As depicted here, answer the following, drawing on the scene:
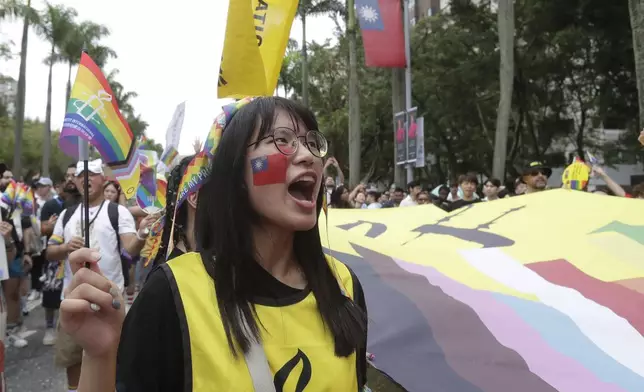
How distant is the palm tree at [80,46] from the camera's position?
32.3 metres

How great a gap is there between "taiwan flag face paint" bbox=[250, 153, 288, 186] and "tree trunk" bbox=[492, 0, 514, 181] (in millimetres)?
14552

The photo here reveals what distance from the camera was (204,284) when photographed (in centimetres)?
141

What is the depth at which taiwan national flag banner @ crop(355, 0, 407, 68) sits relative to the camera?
15.6 m

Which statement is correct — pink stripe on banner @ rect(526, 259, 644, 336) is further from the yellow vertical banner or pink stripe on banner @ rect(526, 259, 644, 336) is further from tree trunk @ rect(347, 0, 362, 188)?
tree trunk @ rect(347, 0, 362, 188)

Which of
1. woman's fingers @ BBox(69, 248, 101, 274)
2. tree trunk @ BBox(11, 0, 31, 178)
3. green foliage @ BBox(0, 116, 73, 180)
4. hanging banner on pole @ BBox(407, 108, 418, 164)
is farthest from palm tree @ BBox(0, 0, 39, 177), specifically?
woman's fingers @ BBox(69, 248, 101, 274)

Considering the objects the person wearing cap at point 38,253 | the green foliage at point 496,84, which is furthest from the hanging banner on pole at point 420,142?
the person wearing cap at point 38,253

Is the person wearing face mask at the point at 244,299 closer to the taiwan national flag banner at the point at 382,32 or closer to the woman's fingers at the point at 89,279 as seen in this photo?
the woman's fingers at the point at 89,279

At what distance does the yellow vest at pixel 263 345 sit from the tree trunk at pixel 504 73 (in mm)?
14550

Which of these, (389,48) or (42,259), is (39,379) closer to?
(42,259)

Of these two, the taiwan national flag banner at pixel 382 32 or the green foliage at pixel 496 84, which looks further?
the green foliage at pixel 496 84

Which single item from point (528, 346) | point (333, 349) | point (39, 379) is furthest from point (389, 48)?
point (333, 349)

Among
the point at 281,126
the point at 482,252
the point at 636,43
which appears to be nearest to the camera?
the point at 281,126

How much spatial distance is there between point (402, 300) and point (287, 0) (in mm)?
1706

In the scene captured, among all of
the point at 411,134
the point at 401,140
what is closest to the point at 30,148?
the point at 401,140
